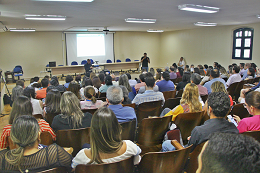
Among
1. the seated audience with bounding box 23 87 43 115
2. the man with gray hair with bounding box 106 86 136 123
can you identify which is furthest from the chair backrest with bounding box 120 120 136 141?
the seated audience with bounding box 23 87 43 115

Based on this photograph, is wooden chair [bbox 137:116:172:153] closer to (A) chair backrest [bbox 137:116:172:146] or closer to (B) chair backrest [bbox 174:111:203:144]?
(A) chair backrest [bbox 137:116:172:146]

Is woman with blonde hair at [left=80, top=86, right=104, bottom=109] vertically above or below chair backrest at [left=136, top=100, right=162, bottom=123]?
above

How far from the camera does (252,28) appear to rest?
10586 mm

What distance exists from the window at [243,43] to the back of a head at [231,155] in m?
12.1

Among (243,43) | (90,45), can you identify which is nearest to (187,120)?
(243,43)

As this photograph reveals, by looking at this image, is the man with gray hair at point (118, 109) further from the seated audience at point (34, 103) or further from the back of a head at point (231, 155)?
the back of a head at point (231, 155)

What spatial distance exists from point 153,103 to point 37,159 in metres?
2.20

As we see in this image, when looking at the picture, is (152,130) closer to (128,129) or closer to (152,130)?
(152,130)

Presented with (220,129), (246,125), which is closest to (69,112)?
(220,129)

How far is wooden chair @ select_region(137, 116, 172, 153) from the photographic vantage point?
252cm

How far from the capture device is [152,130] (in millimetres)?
2594

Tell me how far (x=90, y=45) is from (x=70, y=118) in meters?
12.7

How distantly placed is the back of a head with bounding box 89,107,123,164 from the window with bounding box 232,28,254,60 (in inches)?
465

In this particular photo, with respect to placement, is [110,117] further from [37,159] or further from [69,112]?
[69,112]
